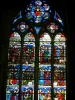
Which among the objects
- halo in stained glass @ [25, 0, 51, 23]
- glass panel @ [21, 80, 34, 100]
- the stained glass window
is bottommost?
glass panel @ [21, 80, 34, 100]

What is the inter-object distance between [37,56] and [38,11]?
129 cm

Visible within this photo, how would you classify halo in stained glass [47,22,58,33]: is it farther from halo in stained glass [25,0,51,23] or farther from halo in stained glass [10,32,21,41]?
halo in stained glass [10,32,21,41]

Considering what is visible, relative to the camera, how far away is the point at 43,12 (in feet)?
36.4

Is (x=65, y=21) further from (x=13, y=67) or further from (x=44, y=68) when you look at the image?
(x=13, y=67)

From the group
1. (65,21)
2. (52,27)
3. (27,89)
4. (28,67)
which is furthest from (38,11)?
(27,89)

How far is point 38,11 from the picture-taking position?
1110 centimetres

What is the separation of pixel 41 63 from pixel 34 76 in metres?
0.39

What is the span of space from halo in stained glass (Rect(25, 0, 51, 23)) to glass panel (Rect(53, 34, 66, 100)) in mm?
666

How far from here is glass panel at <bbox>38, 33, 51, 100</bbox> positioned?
34.1ft

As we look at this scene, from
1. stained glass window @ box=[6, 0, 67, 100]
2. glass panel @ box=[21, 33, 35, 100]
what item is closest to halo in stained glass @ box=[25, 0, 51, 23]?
stained glass window @ box=[6, 0, 67, 100]

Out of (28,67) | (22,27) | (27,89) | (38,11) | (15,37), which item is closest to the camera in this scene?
(27,89)

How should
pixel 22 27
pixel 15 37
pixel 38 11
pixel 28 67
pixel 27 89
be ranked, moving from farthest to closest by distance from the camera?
pixel 38 11
pixel 22 27
pixel 15 37
pixel 28 67
pixel 27 89

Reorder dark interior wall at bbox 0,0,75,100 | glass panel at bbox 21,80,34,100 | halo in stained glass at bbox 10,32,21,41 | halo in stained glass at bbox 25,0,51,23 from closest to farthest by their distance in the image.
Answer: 1. dark interior wall at bbox 0,0,75,100
2. glass panel at bbox 21,80,34,100
3. halo in stained glass at bbox 10,32,21,41
4. halo in stained glass at bbox 25,0,51,23

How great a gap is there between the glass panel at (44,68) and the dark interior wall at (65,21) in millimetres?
520
